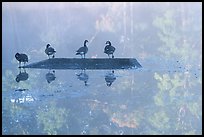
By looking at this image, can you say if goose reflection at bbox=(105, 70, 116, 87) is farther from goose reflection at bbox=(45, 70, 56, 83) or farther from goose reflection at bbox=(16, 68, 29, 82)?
goose reflection at bbox=(16, 68, 29, 82)

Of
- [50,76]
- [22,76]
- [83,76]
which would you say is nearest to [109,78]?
[83,76]

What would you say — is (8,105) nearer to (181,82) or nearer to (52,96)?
(52,96)

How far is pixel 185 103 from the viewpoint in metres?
4.82

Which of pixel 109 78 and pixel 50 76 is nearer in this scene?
pixel 109 78

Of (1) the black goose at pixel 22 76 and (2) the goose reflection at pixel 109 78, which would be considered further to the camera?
(1) the black goose at pixel 22 76

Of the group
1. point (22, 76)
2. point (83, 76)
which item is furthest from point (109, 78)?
point (22, 76)

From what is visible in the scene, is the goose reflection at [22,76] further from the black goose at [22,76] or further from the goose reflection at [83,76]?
the goose reflection at [83,76]

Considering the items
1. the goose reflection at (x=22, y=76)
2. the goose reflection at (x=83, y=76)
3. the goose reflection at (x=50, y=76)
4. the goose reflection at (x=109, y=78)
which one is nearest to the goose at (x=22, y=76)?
the goose reflection at (x=22, y=76)

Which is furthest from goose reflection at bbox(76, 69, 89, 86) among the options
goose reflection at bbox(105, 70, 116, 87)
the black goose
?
the black goose

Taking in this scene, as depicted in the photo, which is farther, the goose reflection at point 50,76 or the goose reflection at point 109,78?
the goose reflection at point 50,76

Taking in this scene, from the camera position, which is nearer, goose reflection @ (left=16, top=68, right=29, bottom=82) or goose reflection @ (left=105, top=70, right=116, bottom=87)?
goose reflection @ (left=105, top=70, right=116, bottom=87)

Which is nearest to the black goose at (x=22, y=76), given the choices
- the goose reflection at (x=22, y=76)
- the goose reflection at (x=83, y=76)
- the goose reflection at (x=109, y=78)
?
the goose reflection at (x=22, y=76)

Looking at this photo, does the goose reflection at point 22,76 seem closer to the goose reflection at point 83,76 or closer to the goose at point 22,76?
the goose at point 22,76

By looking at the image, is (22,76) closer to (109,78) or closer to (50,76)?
(50,76)
